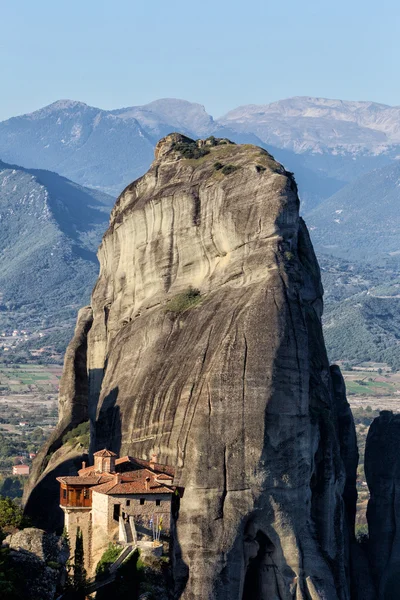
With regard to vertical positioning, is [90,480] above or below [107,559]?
above

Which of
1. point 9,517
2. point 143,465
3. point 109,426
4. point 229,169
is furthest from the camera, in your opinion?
point 229,169

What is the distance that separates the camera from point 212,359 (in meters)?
76.9

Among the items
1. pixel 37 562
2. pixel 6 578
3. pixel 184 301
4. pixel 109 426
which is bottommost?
pixel 6 578

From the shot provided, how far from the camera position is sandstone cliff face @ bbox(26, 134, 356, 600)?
72750 mm

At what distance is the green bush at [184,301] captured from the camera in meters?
87.4

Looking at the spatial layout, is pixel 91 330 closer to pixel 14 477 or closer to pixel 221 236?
pixel 221 236

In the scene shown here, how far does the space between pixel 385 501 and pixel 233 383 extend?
21.3 metres

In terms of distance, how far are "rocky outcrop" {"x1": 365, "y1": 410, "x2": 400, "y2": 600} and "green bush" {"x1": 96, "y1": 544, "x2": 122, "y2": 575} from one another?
2851cm

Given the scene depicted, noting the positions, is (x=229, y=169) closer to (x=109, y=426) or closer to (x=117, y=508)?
(x=109, y=426)

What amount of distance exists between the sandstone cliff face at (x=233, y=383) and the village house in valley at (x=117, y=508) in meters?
3.93

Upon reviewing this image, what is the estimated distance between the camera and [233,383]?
7444 centimetres

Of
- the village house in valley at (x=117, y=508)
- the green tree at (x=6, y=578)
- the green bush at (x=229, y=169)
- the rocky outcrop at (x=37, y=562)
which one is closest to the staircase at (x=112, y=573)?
the village house in valley at (x=117, y=508)

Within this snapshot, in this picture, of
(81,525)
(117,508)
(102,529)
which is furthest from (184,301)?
(102,529)

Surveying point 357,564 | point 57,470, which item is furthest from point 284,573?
point 57,470
